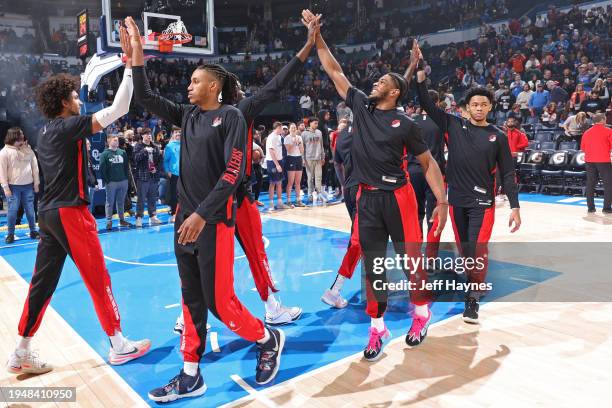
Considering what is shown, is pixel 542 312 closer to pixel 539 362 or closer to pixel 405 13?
pixel 539 362

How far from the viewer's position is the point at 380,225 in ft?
11.6

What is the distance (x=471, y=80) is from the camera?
18.8 metres

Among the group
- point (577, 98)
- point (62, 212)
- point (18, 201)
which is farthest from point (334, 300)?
point (577, 98)

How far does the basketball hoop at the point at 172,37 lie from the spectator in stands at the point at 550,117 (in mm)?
9619

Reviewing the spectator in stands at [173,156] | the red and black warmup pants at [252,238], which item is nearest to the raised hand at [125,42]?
the red and black warmup pants at [252,238]

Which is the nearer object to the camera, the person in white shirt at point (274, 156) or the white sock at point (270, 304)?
the white sock at point (270, 304)

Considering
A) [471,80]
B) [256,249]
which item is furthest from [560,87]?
[256,249]

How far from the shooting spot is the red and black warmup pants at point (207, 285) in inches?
113

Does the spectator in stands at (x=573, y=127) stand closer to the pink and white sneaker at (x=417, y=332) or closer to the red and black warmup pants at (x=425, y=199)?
the red and black warmup pants at (x=425, y=199)

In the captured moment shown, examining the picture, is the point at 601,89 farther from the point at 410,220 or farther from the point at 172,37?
the point at 410,220

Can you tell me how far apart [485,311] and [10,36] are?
2617 cm

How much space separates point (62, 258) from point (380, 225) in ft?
7.26

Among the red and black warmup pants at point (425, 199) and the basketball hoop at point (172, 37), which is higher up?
the basketball hoop at point (172, 37)

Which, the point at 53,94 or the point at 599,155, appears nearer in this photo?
the point at 53,94
